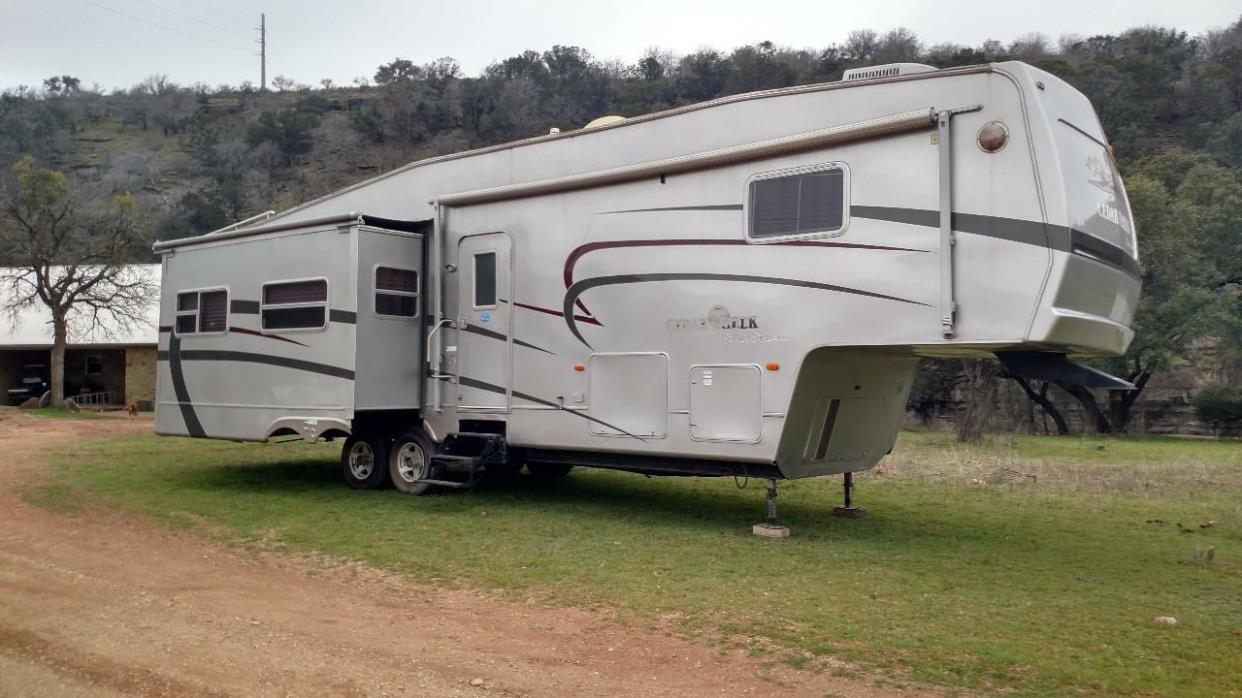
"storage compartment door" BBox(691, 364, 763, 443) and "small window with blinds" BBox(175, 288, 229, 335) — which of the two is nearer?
"storage compartment door" BBox(691, 364, 763, 443)

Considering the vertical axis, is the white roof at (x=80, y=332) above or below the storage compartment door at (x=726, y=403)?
above

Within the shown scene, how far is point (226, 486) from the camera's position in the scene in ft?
40.0

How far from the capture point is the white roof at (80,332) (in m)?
30.7

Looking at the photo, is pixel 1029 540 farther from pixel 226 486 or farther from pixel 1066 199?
pixel 226 486

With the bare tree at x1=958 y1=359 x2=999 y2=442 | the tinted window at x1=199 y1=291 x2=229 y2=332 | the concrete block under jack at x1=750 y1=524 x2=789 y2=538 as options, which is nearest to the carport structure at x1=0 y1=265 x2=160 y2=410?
the tinted window at x1=199 y1=291 x2=229 y2=332

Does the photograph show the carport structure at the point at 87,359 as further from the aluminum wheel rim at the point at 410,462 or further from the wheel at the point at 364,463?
the aluminum wheel rim at the point at 410,462

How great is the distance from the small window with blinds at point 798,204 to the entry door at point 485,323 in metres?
2.99

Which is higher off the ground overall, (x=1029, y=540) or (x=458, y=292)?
(x=458, y=292)

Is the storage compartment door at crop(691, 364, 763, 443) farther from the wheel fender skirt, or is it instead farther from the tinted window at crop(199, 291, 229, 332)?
the tinted window at crop(199, 291, 229, 332)

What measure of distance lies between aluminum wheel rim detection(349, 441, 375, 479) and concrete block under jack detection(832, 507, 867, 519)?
5.36 metres

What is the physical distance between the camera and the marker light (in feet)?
24.5

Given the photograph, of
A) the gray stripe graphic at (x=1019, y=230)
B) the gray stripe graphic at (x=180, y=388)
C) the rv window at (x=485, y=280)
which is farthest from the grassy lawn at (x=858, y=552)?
the gray stripe graphic at (x=1019, y=230)

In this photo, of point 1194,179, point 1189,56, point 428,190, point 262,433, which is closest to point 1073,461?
point 428,190

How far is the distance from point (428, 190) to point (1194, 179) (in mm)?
31212
